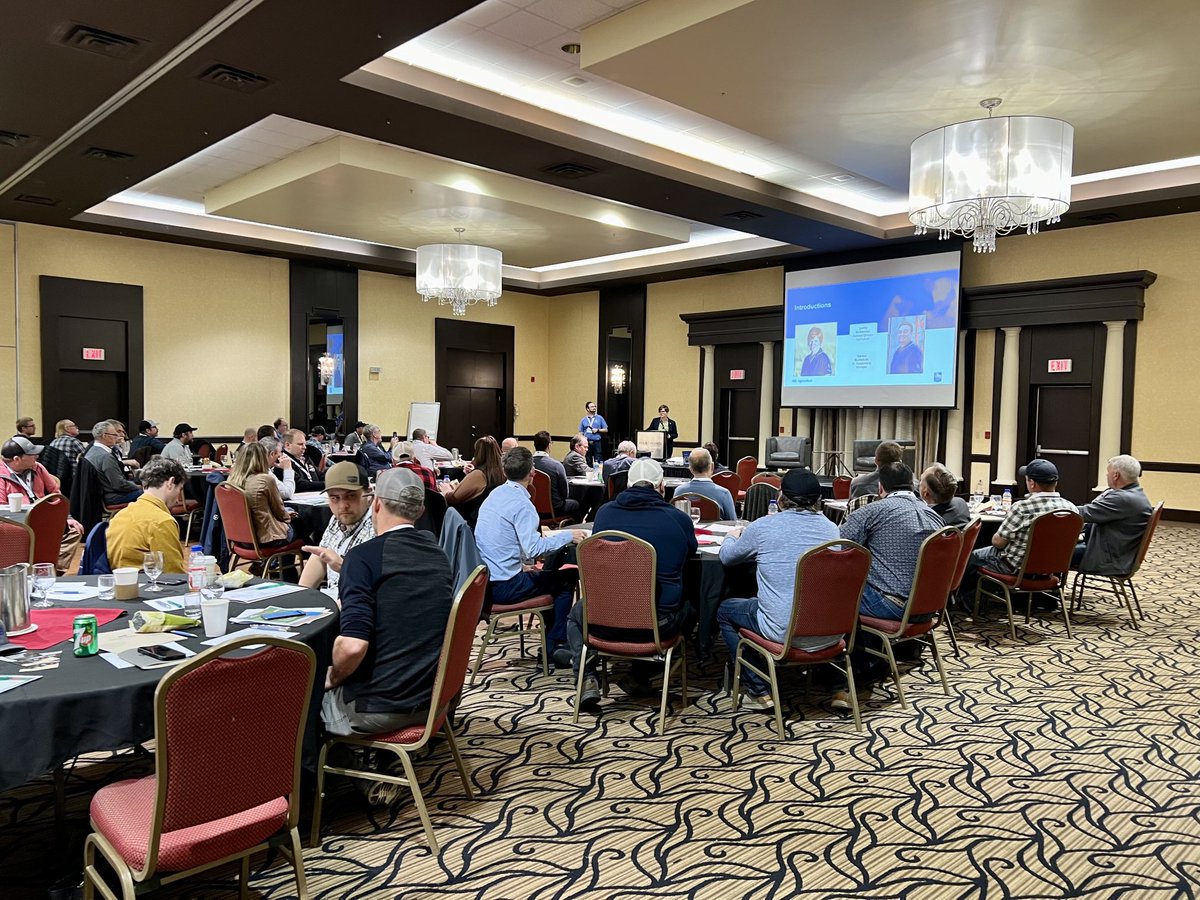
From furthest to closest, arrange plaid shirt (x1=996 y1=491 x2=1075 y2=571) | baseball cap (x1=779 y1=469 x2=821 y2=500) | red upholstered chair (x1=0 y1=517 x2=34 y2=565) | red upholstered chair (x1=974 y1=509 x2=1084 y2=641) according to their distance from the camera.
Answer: plaid shirt (x1=996 y1=491 x2=1075 y2=571), red upholstered chair (x1=974 y1=509 x2=1084 y2=641), red upholstered chair (x1=0 y1=517 x2=34 y2=565), baseball cap (x1=779 y1=469 x2=821 y2=500)

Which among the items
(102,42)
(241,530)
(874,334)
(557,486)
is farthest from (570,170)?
(874,334)

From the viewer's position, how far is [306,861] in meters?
2.89

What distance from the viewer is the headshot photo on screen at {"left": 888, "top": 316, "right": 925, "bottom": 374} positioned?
12539 millimetres

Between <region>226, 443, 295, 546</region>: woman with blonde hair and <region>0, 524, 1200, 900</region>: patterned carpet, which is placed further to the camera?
<region>226, 443, 295, 546</region>: woman with blonde hair

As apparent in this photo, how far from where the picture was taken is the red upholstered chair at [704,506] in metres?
6.23

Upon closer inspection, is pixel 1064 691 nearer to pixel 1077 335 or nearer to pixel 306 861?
pixel 306 861

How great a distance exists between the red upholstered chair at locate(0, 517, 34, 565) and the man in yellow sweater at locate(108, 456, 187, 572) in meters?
1.21

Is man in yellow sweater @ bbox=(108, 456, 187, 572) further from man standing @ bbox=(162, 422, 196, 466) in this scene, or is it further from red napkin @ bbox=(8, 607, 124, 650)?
man standing @ bbox=(162, 422, 196, 466)

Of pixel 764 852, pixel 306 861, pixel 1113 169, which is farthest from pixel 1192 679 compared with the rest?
pixel 1113 169

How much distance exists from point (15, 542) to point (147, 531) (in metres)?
1.49

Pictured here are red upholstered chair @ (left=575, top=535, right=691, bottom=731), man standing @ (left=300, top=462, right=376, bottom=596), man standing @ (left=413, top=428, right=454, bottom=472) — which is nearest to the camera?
man standing @ (left=300, top=462, right=376, bottom=596)

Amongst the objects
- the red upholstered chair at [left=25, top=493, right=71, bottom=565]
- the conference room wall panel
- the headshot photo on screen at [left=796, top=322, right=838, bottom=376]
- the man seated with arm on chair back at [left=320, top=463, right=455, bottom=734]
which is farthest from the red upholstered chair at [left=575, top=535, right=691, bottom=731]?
the conference room wall panel

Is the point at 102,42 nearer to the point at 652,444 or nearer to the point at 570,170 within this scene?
the point at 570,170

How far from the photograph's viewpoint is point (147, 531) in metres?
3.94
